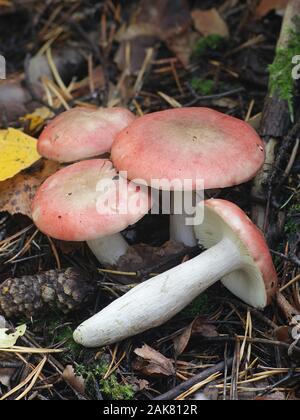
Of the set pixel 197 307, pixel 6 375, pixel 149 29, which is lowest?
pixel 6 375

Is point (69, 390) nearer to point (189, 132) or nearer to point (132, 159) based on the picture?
point (132, 159)

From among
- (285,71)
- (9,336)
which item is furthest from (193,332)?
(285,71)

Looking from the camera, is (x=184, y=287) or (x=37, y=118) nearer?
(x=184, y=287)

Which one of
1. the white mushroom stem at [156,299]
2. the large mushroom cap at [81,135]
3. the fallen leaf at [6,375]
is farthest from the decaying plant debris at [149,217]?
the large mushroom cap at [81,135]

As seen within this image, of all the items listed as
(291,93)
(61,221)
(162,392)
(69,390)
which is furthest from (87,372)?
(291,93)

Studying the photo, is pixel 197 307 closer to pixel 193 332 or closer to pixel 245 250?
pixel 193 332

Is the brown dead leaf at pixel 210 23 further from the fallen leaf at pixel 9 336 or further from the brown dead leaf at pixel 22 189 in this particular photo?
the fallen leaf at pixel 9 336

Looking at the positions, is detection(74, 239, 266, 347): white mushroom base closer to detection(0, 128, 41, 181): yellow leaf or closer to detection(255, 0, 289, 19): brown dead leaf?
detection(0, 128, 41, 181): yellow leaf
